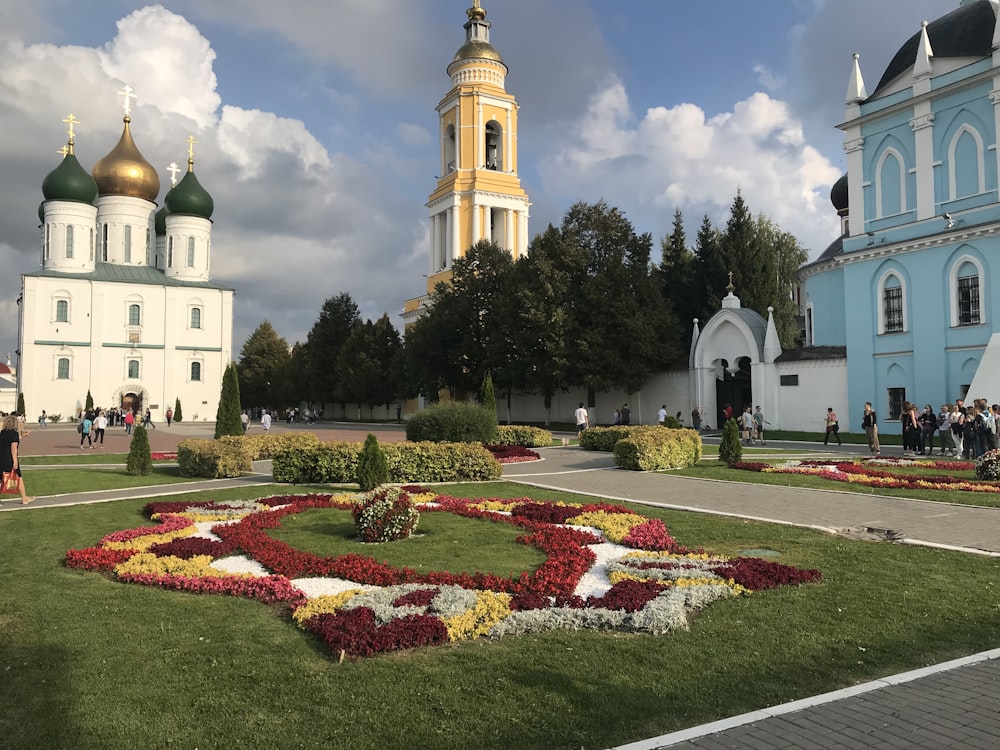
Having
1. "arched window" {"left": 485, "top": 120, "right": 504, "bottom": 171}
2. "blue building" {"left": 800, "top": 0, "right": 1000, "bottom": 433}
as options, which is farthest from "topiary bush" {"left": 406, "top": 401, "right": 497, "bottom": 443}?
"arched window" {"left": 485, "top": 120, "right": 504, "bottom": 171}

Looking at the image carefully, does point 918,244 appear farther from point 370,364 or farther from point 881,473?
point 370,364

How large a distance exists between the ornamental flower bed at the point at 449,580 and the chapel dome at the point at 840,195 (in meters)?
43.3

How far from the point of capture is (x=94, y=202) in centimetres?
6675

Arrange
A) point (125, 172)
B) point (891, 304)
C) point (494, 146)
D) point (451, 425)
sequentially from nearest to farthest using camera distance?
point (451, 425) → point (891, 304) → point (494, 146) → point (125, 172)

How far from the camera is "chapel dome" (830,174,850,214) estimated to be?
4725 centimetres

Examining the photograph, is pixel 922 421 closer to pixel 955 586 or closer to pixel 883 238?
pixel 883 238

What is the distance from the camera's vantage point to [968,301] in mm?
29938

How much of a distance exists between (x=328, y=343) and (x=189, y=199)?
1893cm

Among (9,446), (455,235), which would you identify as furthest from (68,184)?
(9,446)

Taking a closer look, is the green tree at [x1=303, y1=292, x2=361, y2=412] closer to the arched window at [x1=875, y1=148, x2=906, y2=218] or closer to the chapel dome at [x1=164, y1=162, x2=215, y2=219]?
the chapel dome at [x1=164, y1=162, x2=215, y2=219]

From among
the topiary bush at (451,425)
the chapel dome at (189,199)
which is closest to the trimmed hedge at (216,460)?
the topiary bush at (451,425)

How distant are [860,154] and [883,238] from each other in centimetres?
421

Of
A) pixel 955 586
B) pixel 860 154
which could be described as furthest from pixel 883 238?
pixel 955 586

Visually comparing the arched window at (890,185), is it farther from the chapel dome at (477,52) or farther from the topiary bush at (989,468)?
the chapel dome at (477,52)
